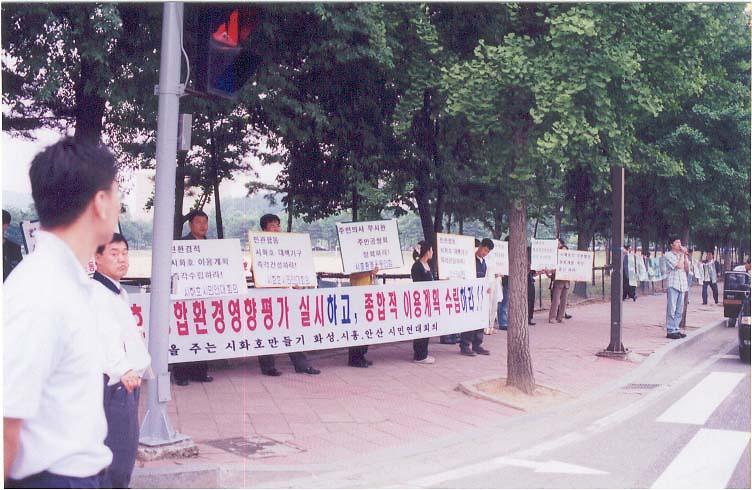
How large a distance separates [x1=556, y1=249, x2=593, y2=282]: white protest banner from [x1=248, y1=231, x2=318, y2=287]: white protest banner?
8.79 metres

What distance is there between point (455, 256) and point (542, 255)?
6500mm

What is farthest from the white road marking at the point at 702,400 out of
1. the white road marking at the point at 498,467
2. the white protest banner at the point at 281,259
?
the white protest banner at the point at 281,259

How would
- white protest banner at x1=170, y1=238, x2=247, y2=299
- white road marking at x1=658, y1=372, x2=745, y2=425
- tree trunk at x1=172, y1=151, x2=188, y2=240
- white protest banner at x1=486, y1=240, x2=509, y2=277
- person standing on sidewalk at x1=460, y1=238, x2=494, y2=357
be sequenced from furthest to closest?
white protest banner at x1=486, y1=240, x2=509, y2=277 → tree trunk at x1=172, y1=151, x2=188, y2=240 → person standing on sidewalk at x1=460, y1=238, x2=494, y2=357 → white protest banner at x1=170, y1=238, x2=247, y2=299 → white road marking at x1=658, y1=372, x2=745, y2=425

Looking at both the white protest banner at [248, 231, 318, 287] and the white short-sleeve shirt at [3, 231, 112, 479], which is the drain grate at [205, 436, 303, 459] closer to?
the white protest banner at [248, 231, 318, 287]

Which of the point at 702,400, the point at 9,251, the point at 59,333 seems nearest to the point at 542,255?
the point at 702,400

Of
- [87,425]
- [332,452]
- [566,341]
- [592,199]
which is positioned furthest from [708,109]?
[87,425]

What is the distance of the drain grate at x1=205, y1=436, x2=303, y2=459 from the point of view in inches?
250

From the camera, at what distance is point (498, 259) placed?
15.5 m

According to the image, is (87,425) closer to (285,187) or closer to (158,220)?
(158,220)

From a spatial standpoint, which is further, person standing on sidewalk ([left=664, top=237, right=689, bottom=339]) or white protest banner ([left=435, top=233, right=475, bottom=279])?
person standing on sidewalk ([left=664, top=237, right=689, bottom=339])

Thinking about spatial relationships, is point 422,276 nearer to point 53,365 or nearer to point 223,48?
point 223,48

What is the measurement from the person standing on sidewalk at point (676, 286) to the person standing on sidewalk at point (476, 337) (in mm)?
4362

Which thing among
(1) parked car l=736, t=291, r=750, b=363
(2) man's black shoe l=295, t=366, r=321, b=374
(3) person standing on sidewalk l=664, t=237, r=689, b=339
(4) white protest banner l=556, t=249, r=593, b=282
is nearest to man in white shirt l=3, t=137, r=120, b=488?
(2) man's black shoe l=295, t=366, r=321, b=374

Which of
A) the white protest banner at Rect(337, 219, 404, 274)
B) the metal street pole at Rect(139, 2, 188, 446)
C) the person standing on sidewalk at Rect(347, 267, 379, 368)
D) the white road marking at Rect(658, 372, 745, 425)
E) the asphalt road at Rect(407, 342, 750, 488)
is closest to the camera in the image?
the asphalt road at Rect(407, 342, 750, 488)
